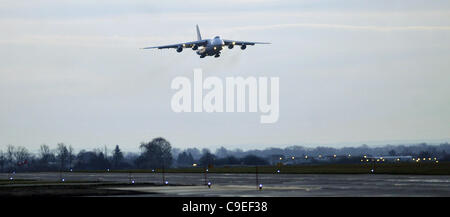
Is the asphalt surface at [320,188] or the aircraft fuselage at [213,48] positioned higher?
the aircraft fuselage at [213,48]

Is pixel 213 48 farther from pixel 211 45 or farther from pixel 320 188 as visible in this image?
pixel 320 188

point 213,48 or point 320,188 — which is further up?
point 213,48

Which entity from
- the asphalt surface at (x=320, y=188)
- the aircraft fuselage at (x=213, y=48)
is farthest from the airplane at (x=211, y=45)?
the asphalt surface at (x=320, y=188)

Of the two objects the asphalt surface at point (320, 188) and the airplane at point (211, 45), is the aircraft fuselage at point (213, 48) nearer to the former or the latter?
the airplane at point (211, 45)

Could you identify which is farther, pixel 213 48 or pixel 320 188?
pixel 213 48

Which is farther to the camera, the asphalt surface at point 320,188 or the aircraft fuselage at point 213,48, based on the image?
the aircraft fuselage at point 213,48

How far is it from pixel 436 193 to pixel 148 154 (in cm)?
15548

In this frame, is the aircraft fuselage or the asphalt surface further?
the aircraft fuselage

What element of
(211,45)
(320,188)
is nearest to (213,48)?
(211,45)

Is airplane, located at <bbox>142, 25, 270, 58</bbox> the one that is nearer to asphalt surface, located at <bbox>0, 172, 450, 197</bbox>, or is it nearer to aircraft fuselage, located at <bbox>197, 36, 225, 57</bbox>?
aircraft fuselage, located at <bbox>197, 36, 225, 57</bbox>

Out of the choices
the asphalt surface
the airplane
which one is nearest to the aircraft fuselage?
the airplane

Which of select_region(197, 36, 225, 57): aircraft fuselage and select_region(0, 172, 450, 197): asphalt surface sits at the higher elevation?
select_region(197, 36, 225, 57): aircraft fuselage
